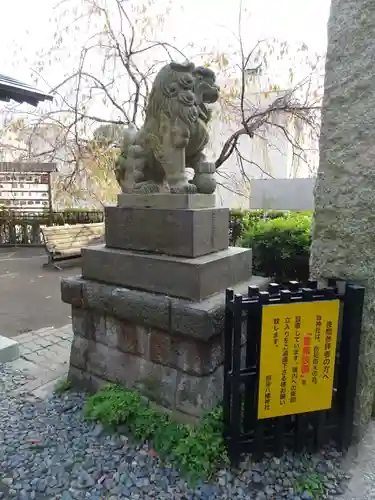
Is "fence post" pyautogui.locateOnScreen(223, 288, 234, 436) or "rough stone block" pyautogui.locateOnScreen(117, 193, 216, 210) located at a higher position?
"rough stone block" pyautogui.locateOnScreen(117, 193, 216, 210)

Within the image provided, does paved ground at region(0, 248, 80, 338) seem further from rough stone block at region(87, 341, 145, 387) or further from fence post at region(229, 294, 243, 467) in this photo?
fence post at region(229, 294, 243, 467)

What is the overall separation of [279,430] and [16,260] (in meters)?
9.13

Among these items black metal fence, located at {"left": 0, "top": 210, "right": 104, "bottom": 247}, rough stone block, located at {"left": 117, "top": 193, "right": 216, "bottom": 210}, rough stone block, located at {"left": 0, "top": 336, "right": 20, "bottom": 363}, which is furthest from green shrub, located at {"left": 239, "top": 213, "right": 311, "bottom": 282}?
black metal fence, located at {"left": 0, "top": 210, "right": 104, "bottom": 247}

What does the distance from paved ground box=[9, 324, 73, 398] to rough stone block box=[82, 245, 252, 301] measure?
113cm

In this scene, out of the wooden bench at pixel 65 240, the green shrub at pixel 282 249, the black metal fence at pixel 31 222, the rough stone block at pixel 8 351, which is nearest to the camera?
the rough stone block at pixel 8 351

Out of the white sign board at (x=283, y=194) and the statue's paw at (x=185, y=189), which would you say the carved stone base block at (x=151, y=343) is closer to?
the statue's paw at (x=185, y=189)

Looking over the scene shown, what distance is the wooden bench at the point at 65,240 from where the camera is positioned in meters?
8.56

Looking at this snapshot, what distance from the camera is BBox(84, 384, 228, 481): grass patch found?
211 centimetres

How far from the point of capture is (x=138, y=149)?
9.39ft

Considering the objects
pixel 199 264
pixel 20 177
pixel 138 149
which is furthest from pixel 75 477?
pixel 20 177

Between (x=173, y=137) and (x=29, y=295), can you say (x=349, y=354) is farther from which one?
(x=29, y=295)

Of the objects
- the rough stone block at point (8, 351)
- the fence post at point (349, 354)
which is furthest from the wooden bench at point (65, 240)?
the fence post at point (349, 354)

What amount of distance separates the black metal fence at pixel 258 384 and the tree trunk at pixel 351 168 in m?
0.17

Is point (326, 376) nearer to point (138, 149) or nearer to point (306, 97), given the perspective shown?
point (138, 149)
